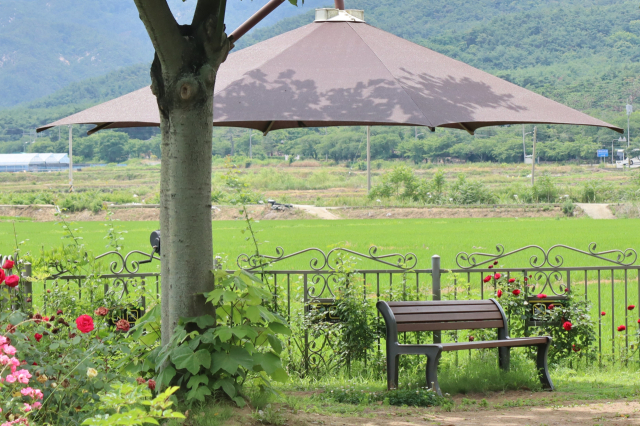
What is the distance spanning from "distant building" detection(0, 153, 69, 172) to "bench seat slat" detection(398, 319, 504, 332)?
3721 inches

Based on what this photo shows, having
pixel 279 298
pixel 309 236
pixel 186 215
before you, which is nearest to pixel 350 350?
pixel 279 298

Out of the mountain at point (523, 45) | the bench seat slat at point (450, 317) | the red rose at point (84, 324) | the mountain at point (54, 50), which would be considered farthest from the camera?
the mountain at point (54, 50)

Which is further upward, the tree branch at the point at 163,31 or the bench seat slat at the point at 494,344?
the tree branch at the point at 163,31

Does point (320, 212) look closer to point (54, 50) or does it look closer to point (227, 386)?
point (227, 386)

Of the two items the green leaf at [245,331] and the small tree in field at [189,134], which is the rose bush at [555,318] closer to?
the green leaf at [245,331]

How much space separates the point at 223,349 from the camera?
2.96 meters

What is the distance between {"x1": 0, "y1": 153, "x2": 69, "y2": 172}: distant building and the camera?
293ft

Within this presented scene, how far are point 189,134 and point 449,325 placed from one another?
227 centimetres

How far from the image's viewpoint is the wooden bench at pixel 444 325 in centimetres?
389

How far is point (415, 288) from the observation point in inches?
180

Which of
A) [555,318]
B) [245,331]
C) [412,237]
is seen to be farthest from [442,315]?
[412,237]

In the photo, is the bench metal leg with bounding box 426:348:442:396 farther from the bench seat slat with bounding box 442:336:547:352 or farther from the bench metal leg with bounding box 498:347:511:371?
the bench metal leg with bounding box 498:347:511:371

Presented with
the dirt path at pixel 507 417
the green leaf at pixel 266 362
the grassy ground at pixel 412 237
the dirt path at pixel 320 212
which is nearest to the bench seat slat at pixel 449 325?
the dirt path at pixel 507 417

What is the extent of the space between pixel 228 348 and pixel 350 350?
1.61 meters
